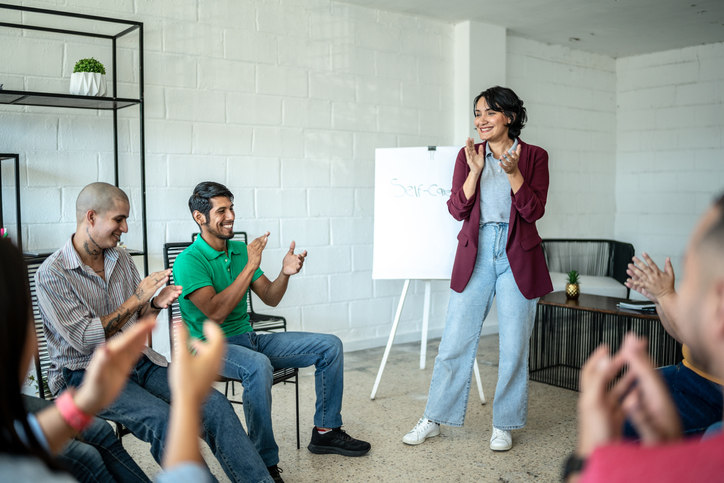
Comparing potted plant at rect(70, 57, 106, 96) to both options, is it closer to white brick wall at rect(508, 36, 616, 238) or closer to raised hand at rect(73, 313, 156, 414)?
raised hand at rect(73, 313, 156, 414)

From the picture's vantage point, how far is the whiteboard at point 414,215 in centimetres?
360

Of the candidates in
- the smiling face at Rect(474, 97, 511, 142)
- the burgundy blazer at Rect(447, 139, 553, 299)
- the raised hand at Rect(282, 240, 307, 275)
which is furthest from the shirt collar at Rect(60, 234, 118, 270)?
the smiling face at Rect(474, 97, 511, 142)

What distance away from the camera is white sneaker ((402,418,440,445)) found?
2879mm

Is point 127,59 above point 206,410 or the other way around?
above

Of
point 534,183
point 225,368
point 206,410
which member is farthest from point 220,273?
point 534,183

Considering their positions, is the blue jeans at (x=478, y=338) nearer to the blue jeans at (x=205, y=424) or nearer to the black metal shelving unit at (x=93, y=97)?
the blue jeans at (x=205, y=424)

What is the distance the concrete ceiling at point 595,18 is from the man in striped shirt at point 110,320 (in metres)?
2.76

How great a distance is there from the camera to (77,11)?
11.1 feet

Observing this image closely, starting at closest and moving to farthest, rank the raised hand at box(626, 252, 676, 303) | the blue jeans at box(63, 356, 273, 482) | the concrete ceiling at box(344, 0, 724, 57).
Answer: the raised hand at box(626, 252, 676, 303) → the blue jeans at box(63, 356, 273, 482) → the concrete ceiling at box(344, 0, 724, 57)

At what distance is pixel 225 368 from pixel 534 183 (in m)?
1.46

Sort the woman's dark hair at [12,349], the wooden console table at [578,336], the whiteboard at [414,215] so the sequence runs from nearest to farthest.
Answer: the woman's dark hair at [12,349] < the wooden console table at [578,336] < the whiteboard at [414,215]

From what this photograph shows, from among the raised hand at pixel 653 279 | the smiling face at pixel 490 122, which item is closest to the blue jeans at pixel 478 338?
the smiling face at pixel 490 122

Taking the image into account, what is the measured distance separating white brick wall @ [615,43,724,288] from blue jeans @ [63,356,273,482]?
461 centimetres

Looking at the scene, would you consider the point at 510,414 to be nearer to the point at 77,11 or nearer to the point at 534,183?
the point at 534,183
